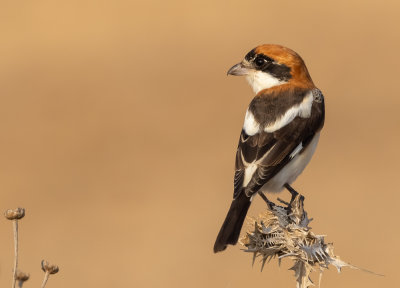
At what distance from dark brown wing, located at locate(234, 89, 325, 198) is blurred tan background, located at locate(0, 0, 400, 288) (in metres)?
2.30

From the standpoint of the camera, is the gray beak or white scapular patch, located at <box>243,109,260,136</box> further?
the gray beak

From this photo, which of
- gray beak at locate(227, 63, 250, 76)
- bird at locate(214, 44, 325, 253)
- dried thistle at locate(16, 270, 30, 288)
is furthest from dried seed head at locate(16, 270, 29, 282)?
gray beak at locate(227, 63, 250, 76)

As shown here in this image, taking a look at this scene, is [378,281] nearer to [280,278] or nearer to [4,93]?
[280,278]

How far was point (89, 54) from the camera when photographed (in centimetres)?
1930

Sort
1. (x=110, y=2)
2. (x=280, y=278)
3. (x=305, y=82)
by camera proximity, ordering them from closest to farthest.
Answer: (x=305, y=82) < (x=280, y=278) < (x=110, y=2)

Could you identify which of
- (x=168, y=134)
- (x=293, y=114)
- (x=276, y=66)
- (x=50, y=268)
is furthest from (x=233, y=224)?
(x=168, y=134)

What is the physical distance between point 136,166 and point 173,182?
0.88 metres

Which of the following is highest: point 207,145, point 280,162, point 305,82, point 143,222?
point 305,82

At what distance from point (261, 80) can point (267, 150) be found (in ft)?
3.17

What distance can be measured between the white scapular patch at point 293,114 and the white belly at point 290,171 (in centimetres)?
20

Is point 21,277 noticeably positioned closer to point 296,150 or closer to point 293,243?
point 293,243

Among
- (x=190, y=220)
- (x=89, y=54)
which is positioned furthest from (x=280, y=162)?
(x=89, y=54)

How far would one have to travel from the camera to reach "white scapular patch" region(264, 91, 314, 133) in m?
6.48

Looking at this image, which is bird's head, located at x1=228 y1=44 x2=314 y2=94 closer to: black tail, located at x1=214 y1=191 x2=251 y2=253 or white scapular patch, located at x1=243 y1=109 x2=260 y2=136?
white scapular patch, located at x1=243 y1=109 x2=260 y2=136
